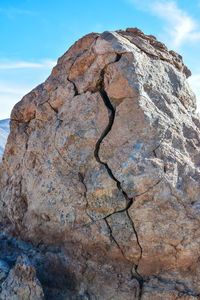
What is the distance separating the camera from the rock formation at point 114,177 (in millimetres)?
2141

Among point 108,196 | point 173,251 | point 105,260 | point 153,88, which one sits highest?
point 153,88

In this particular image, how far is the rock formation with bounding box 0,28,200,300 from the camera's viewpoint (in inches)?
84.3

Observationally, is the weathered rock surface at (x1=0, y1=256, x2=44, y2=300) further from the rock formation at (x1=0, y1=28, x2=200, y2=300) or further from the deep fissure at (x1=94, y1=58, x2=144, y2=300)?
the deep fissure at (x1=94, y1=58, x2=144, y2=300)

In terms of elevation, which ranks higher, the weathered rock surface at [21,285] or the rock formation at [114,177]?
the rock formation at [114,177]

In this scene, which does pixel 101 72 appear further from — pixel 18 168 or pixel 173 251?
pixel 173 251

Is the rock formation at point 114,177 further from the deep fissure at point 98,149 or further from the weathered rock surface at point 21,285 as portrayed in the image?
the weathered rock surface at point 21,285

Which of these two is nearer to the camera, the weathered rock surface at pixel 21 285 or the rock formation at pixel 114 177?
the weathered rock surface at pixel 21 285

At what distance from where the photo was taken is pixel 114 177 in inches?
89.4

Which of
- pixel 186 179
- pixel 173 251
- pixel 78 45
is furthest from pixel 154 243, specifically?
pixel 78 45

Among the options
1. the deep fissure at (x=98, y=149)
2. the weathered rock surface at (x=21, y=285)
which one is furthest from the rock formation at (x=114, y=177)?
the weathered rock surface at (x=21, y=285)

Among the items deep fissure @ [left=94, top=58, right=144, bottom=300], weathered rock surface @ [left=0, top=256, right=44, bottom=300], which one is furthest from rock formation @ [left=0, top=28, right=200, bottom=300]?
weathered rock surface @ [left=0, top=256, right=44, bottom=300]

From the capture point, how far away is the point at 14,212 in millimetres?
2816

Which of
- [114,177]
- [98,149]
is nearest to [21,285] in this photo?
[114,177]

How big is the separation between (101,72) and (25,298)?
1803 millimetres
